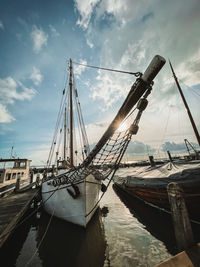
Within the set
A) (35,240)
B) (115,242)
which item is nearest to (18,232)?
(35,240)

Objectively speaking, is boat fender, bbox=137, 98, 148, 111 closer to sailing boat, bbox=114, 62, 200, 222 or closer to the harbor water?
sailing boat, bbox=114, 62, 200, 222

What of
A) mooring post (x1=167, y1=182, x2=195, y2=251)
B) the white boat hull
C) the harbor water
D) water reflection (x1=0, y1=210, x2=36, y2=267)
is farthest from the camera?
the white boat hull

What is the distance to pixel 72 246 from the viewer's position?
17.7 feet

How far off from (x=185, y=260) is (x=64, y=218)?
7.03 m

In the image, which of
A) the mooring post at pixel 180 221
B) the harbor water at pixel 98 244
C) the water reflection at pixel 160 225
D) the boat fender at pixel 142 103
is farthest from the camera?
the water reflection at pixel 160 225

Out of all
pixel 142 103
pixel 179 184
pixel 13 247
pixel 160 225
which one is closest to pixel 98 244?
pixel 160 225

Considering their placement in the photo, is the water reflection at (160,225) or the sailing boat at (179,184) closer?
the water reflection at (160,225)

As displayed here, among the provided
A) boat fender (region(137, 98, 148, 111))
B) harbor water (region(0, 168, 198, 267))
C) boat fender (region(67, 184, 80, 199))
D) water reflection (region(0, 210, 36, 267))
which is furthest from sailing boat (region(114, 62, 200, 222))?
water reflection (region(0, 210, 36, 267))

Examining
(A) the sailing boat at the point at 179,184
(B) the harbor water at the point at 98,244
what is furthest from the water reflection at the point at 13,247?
(A) the sailing boat at the point at 179,184

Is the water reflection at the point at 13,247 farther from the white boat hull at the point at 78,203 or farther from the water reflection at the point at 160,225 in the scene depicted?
the water reflection at the point at 160,225

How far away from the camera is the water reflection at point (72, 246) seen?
4566 mm

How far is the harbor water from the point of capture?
177 inches

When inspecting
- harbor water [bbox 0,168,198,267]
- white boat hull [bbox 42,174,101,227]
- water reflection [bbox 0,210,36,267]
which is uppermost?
white boat hull [bbox 42,174,101,227]

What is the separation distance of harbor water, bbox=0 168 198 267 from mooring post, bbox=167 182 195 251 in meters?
1.80
